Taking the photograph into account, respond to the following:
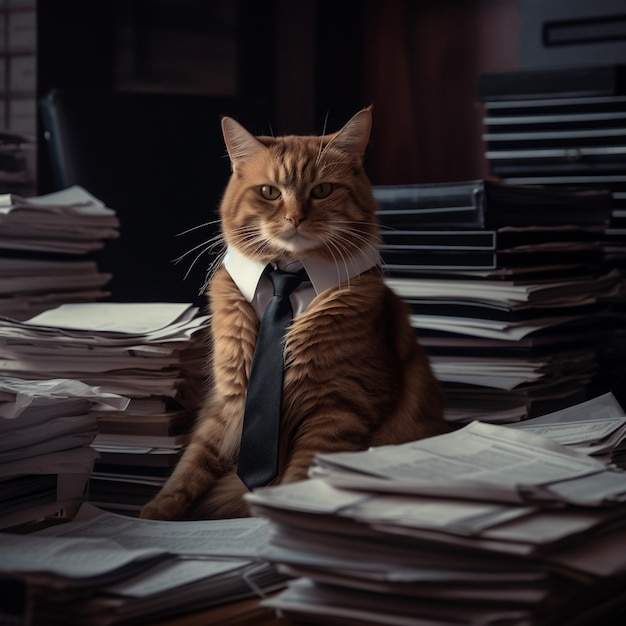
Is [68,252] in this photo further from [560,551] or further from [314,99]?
[560,551]

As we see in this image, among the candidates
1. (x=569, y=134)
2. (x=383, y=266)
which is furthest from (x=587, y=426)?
(x=569, y=134)

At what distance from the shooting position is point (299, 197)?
145 cm

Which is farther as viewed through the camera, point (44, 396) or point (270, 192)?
point (270, 192)

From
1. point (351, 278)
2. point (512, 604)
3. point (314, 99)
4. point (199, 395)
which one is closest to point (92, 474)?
point (199, 395)

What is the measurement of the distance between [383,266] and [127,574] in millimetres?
760

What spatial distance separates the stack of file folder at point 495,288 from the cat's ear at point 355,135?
313 mm

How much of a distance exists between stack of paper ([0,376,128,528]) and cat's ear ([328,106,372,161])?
50 cm

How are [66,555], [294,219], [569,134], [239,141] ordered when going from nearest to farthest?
[66,555]
[294,219]
[239,141]
[569,134]

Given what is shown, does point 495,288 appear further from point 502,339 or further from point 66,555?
point 66,555

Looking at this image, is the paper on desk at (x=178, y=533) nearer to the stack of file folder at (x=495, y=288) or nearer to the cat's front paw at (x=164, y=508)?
the cat's front paw at (x=164, y=508)

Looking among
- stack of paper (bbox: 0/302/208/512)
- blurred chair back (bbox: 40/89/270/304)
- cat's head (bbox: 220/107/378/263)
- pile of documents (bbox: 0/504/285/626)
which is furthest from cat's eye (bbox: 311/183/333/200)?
blurred chair back (bbox: 40/89/270/304)

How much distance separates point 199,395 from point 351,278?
360 millimetres

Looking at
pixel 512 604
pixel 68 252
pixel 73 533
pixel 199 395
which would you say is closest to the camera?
pixel 512 604

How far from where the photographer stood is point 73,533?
1.18 m
